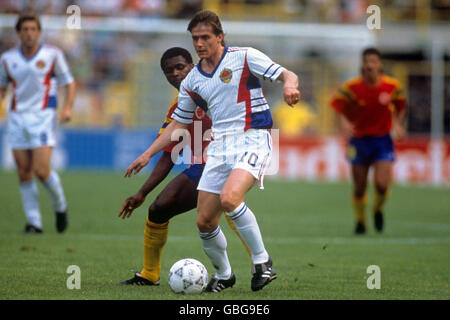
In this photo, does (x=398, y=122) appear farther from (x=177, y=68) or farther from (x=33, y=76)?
(x=177, y=68)

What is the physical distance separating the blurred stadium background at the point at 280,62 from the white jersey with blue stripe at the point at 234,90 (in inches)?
629

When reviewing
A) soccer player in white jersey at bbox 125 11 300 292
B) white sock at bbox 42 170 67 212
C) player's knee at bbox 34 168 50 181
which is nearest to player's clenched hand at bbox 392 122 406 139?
white sock at bbox 42 170 67 212

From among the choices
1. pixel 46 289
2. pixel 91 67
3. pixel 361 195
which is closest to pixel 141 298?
pixel 46 289

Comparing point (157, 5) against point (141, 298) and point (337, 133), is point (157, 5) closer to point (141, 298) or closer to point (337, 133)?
point (337, 133)

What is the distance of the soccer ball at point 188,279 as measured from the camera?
20.2 ft

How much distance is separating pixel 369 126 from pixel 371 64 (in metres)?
0.88

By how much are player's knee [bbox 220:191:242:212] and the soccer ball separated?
1.99 feet

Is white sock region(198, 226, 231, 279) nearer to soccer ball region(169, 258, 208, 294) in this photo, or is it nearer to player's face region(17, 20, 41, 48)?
soccer ball region(169, 258, 208, 294)

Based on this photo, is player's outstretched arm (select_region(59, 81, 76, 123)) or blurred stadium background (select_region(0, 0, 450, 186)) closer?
player's outstretched arm (select_region(59, 81, 76, 123))

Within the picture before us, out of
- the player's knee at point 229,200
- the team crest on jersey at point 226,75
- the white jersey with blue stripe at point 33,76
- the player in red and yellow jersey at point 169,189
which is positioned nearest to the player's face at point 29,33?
the white jersey with blue stripe at point 33,76

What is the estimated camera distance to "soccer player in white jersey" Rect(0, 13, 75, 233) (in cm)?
1011

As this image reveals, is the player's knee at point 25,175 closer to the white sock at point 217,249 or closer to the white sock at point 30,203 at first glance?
the white sock at point 30,203

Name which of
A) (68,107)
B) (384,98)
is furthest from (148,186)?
(384,98)

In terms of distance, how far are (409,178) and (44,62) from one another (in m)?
14.0
